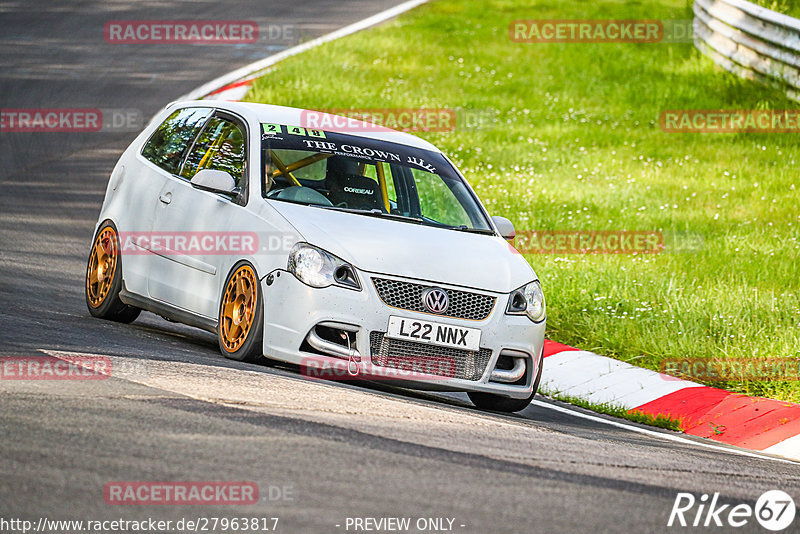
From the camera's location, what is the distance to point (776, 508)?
17.9 ft

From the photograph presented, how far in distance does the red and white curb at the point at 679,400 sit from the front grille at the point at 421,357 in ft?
6.32

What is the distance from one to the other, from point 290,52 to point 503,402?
15796 mm

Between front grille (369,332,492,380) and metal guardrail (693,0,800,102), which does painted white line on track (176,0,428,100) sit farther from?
front grille (369,332,492,380)

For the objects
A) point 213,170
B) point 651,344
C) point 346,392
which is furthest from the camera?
point 651,344

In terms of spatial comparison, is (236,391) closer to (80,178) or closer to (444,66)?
(80,178)

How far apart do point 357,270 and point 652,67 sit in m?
16.5

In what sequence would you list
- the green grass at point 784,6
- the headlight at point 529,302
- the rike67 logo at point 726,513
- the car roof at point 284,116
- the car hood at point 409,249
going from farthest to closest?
the green grass at point 784,6 → the car roof at point 284,116 → the headlight at point 529,302 → the car hood at point 409,249 → the rike67 logo at point 726,513

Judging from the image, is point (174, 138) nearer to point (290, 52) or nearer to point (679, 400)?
point (679, 400)

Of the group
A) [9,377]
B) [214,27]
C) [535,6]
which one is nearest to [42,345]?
[9,377]

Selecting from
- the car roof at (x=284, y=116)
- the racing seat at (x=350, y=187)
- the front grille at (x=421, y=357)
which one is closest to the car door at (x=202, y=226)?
the car roof at (x=284, y=116)

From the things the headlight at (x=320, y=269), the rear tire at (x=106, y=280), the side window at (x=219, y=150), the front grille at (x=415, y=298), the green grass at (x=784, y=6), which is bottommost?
the rear tire at (x=106, y=280)

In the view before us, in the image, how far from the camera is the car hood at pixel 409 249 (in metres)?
7.48

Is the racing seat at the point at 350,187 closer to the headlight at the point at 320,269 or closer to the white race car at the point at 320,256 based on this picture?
the white race car at the point at 320,256

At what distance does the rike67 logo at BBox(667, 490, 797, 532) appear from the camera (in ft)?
16.7
